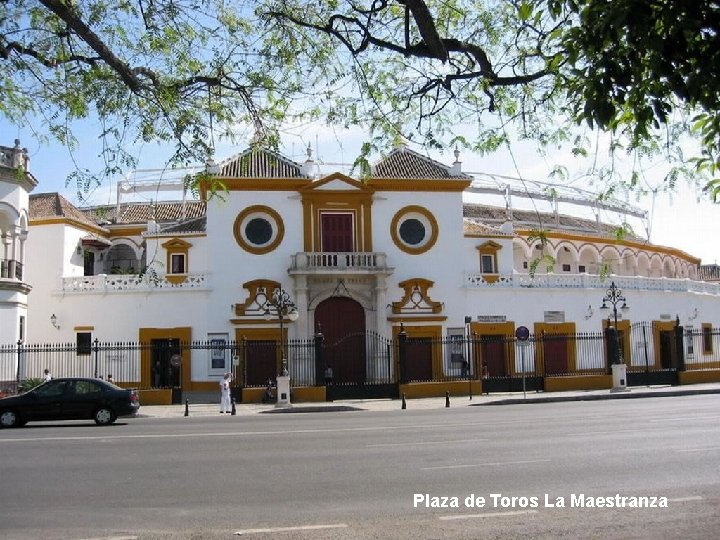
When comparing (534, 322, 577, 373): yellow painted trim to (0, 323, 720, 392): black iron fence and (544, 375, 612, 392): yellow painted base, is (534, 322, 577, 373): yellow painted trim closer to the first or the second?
→ (0, 323, 720, 392): black iron fence

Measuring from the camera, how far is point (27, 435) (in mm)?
15203

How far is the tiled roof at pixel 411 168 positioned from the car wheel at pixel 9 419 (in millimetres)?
19267

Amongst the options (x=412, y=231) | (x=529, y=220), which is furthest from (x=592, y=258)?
(x=412, y=231)

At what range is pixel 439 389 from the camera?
2723cm

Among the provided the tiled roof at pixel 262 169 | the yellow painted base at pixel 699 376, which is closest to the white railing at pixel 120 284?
the tiled roof at pixel 262 169

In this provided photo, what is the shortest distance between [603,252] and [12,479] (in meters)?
40.5

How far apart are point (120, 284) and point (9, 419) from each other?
13.4 meters

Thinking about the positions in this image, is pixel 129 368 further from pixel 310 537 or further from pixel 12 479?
pixel 310 537

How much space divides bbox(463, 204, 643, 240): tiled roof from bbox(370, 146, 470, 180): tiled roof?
8.52 metres

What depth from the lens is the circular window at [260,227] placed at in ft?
106

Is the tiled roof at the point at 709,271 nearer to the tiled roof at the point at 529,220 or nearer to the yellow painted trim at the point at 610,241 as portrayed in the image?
the yellow painted trim at the point at 610,241

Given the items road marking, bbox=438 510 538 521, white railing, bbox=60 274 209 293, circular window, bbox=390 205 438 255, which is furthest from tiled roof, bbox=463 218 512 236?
road marking, bbox=438 510 538 521

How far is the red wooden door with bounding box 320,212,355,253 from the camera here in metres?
32.7

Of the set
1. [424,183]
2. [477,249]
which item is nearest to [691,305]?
[477,249]
